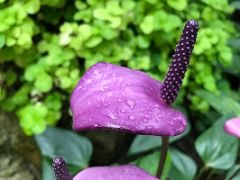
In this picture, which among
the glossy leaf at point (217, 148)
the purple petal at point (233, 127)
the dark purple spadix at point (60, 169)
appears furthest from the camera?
the glossy leaf at point (217, 148)

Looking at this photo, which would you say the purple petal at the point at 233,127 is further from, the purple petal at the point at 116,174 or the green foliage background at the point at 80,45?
the green foliage background at the point at 80,45

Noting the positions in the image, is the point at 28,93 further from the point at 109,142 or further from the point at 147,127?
the point at 147,127

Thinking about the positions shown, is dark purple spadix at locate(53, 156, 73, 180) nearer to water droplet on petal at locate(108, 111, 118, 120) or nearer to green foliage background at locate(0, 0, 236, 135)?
water droplet on petal at locate(108, 111, 118, 120)

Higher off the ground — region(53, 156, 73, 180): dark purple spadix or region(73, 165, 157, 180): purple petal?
region(53, 156, 73, 180): dark purple spadix

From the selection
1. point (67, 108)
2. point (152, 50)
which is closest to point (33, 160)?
point (67, 108)

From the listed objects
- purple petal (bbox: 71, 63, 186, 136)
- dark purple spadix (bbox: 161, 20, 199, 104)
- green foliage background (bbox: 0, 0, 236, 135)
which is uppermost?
dark purple spadix (bbox: 161, 20, 199, 104)

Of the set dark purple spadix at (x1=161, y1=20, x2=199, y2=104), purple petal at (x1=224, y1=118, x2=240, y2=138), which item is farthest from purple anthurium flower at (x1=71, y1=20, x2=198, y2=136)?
purple petal at (x1=224, y1=118, x2=240, y2=138)

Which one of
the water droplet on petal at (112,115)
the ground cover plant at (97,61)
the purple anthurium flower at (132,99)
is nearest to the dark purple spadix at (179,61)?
the purple anthurium flower at (132,99)
